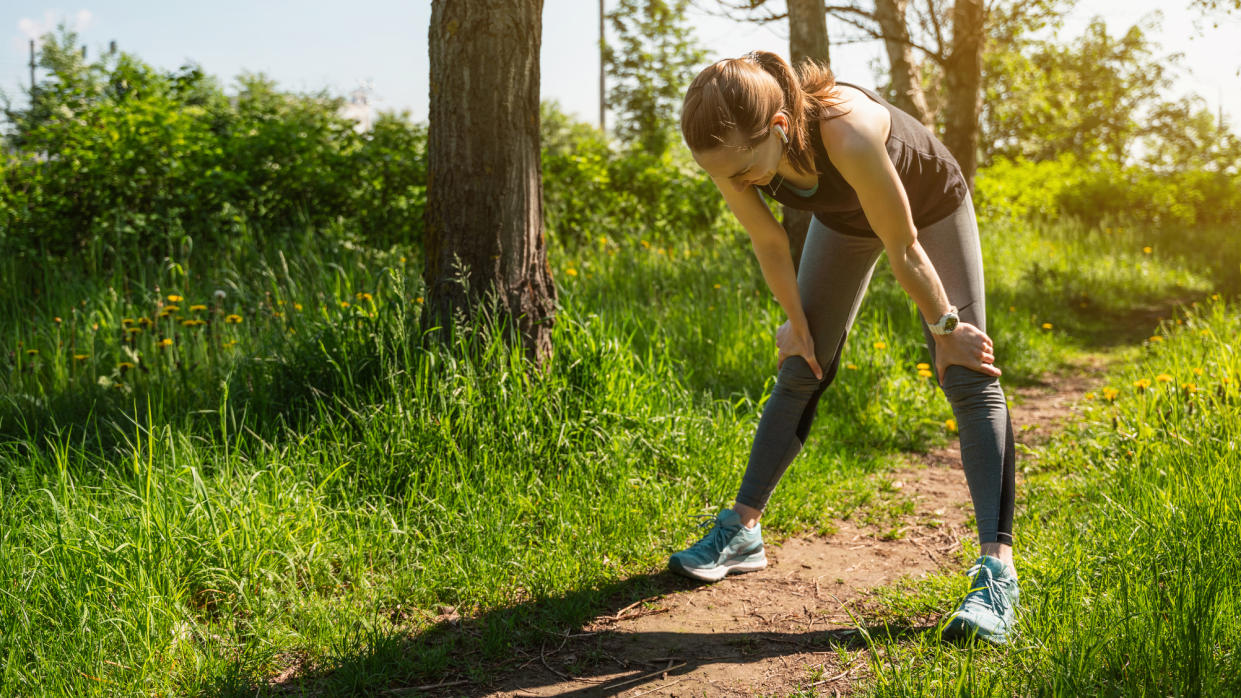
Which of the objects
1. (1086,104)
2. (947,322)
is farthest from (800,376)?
(1086,104)

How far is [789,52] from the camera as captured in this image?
6461 millimetres

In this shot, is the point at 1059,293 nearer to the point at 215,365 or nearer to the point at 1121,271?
the point at 1121,271

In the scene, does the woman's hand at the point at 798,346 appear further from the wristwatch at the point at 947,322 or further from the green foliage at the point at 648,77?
the green foliage at the point at 648,77

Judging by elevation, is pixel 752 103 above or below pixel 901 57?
below

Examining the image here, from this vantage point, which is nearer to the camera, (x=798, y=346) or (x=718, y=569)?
(x=798, y=346)

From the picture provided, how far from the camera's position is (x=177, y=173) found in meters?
6.85

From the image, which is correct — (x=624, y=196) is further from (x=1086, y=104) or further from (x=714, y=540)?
(x=1086, y=104)

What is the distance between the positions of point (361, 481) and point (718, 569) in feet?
4.20

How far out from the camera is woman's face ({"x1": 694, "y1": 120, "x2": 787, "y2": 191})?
2.08 meters

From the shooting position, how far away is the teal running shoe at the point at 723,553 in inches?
108

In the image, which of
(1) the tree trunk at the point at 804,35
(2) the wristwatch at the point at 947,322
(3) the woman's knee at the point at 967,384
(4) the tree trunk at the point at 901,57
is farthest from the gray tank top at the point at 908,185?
(4) the tree trunk at the point at 901,57

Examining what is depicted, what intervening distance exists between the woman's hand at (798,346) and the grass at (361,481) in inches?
31.5

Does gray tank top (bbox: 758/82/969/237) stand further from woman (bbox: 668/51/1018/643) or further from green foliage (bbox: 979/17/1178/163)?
green foliage (bbox: 979/17/1178/163)

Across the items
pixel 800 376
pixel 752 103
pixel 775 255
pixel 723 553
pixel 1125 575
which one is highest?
pixel 752 103
